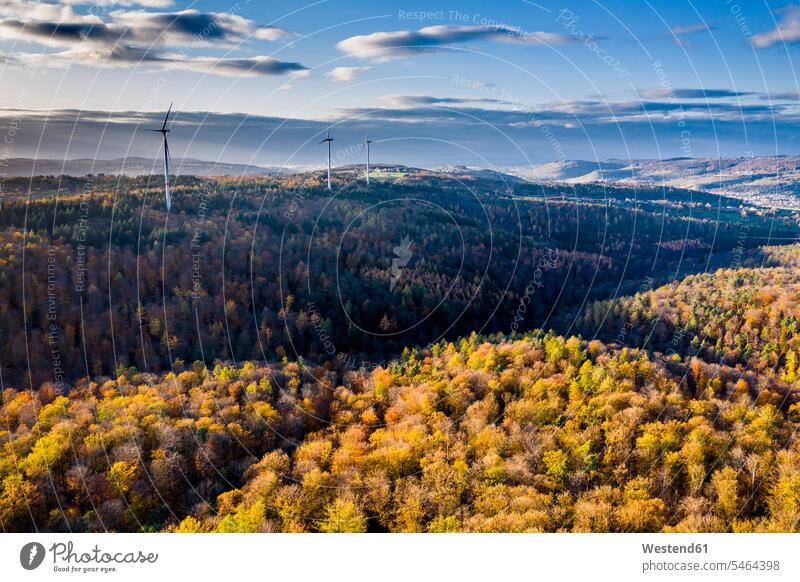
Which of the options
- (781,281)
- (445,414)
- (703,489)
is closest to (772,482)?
(703,489)

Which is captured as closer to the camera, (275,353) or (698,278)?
(275,353)

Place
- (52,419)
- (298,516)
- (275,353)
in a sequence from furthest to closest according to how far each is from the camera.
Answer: (275,353), (52,419), (298,516)

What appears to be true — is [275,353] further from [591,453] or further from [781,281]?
[781,281]
